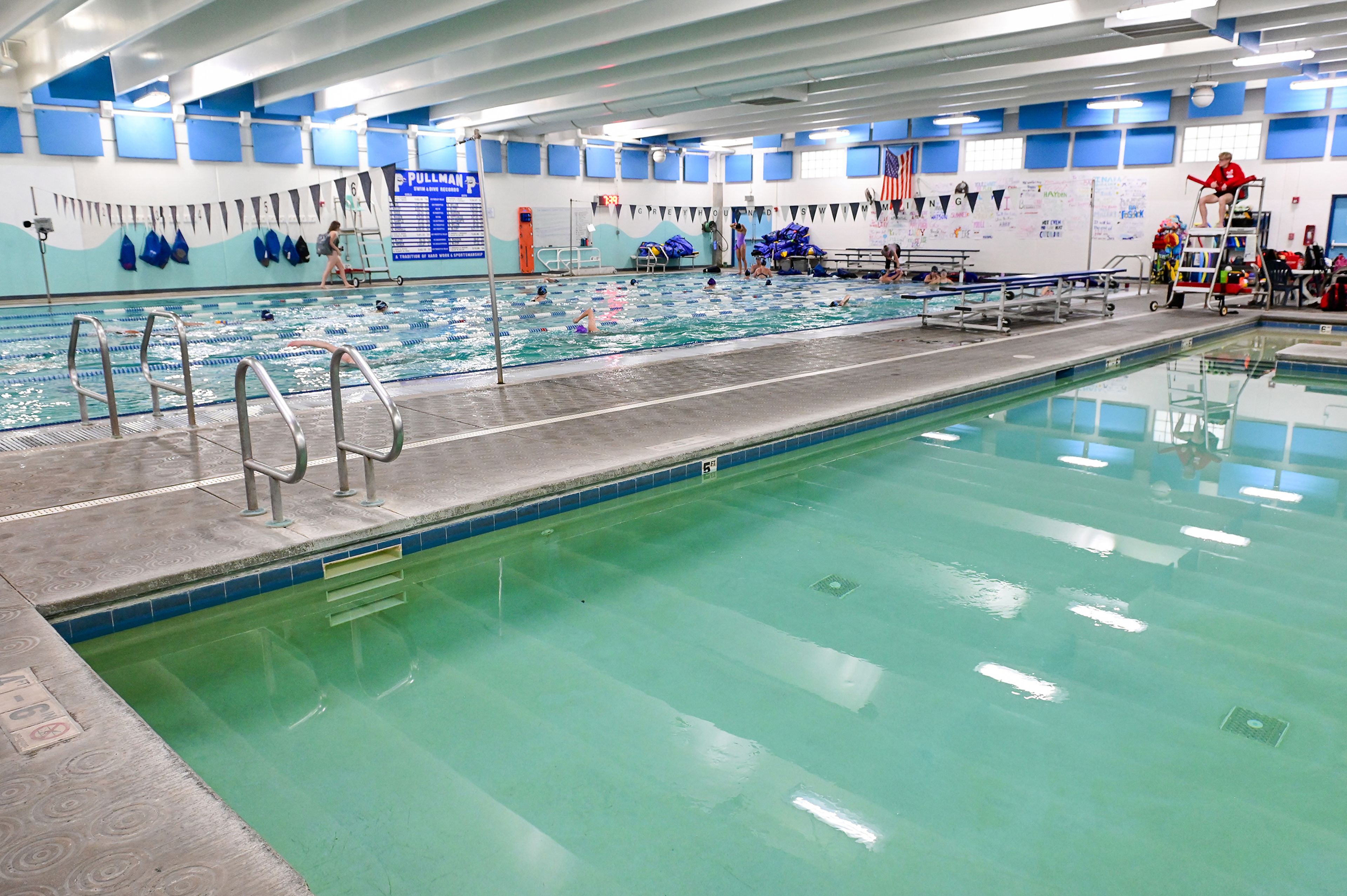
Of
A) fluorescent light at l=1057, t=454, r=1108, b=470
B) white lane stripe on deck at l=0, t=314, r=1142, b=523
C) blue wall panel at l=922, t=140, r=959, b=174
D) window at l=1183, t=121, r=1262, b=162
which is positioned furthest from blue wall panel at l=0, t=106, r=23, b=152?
window at l=1183, t=121, r=1262, b=162

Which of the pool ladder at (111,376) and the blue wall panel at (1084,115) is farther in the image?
the blue wall panel at (1084,115)

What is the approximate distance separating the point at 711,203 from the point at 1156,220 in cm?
1289

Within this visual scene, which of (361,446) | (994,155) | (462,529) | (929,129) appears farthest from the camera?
(929,129)

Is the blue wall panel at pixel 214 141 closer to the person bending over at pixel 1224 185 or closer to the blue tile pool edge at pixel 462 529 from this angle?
the blue tile pool edge at pixel 462 529

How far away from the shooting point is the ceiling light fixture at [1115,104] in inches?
723

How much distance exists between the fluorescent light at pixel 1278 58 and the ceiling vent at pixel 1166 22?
3.45 metres

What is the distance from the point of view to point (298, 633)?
3201 millimetres

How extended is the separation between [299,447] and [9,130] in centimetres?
1580

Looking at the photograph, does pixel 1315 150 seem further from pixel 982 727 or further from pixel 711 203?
pixel 982 727

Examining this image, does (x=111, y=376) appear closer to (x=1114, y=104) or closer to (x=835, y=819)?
(x=835, y=819)

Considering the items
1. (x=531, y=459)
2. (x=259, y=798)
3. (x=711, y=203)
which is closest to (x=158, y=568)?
(x=259, y=798)

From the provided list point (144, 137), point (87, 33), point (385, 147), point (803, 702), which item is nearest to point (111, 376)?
point (803, 702)

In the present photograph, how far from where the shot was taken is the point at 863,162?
916 inches

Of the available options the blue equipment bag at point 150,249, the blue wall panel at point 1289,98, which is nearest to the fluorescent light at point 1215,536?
the blue wall panel at point 1289,98
